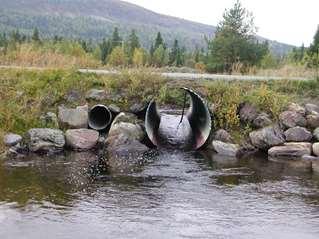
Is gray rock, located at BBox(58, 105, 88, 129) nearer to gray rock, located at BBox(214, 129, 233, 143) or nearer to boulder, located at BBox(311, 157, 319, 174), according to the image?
gray rock, located at BBox(214, 129, 233, 143)

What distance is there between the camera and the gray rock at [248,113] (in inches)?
758

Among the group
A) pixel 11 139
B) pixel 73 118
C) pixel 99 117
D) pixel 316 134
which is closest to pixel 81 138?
pixel 73 118

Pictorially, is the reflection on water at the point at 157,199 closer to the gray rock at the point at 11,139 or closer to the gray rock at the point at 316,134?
the gray rock at the point at 11,139

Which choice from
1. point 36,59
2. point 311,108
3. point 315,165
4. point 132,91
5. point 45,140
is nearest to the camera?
point 315,165

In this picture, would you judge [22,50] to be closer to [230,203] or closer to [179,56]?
Answer: [230,203]

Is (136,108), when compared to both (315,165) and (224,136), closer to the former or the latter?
(224,136)

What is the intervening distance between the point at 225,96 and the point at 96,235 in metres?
10.5

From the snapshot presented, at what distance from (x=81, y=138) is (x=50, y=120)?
1301 millimetres

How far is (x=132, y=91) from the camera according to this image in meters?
20.1

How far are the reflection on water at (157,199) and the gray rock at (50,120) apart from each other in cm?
172

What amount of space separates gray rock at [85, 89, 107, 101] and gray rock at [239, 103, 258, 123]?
4.78 meters

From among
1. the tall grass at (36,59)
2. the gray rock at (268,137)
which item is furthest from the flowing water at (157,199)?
the tall grass at (36,59)

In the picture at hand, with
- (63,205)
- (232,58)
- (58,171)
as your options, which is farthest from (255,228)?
(232,58)

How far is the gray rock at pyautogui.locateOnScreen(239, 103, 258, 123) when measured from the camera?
19.2m
